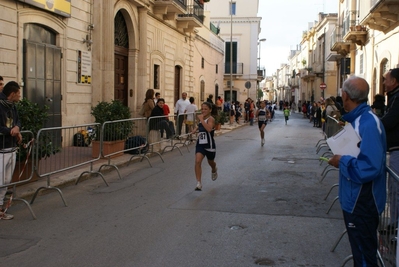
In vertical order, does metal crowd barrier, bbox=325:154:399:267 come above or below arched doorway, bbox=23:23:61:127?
below

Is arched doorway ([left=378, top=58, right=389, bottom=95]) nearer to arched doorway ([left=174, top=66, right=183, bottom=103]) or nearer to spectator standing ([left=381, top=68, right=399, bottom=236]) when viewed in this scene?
arched doorway ([left=174, top=66, right=183, bottom=103])

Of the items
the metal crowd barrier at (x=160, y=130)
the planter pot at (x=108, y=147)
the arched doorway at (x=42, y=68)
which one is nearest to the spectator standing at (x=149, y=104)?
the metal crowd barrier at (x=160, y=130)

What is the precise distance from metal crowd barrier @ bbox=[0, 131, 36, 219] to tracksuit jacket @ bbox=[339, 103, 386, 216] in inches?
188

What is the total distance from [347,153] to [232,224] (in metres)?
3.20

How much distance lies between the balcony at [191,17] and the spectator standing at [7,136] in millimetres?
18892

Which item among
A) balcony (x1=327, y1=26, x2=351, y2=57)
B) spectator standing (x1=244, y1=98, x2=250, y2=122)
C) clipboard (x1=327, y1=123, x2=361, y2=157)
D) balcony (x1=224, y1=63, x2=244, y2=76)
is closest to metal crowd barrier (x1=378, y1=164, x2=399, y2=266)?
clipboard (x1=327, y1=123, x2=361, y2=157)

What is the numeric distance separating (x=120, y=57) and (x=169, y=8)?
4.70m

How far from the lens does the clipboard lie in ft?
11.7

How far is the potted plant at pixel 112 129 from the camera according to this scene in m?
11.0

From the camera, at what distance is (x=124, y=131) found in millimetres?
11898

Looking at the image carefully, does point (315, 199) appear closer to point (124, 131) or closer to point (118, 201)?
point (118, 201)

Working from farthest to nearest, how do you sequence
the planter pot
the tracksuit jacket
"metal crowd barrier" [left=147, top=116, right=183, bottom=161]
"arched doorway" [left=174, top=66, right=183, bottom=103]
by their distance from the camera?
1. "arched doorway" [left=174, top=66, right=183, bottom=103]
2. "metal crowd barrier" [left=147, top=116, right=183, bottom=161]
3. the planter pot
4. the tracksuit jacket

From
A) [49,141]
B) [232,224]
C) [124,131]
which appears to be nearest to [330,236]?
[232,224]

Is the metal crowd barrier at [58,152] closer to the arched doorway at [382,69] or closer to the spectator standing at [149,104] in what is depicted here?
the spectator standing at [149,104]
